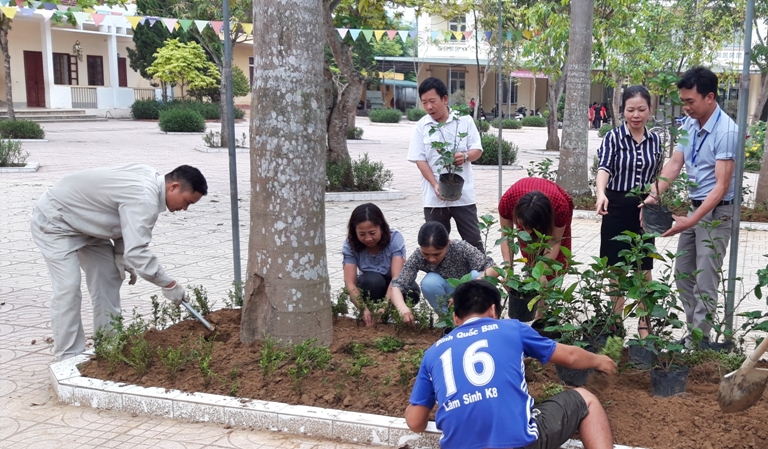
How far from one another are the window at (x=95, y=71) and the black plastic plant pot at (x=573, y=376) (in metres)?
38.3

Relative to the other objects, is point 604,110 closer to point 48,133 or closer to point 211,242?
point 48,133

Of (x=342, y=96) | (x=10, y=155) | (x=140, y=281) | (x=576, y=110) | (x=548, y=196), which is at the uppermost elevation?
(x=342, y=96)

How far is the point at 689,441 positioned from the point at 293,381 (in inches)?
75.6

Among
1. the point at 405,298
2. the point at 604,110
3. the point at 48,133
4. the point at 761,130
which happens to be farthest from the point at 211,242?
the point at 604,110

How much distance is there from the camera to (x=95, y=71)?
38562 millimetres

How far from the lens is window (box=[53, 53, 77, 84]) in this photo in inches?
1431

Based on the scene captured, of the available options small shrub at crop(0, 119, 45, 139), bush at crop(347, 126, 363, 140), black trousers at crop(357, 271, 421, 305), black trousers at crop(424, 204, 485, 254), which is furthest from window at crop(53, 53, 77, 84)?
black trousers at crop(357, 271, 421, 305)

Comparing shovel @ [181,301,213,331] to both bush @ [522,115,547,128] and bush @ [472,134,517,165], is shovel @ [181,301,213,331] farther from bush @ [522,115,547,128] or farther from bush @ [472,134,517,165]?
bush @ [522,115,547,128]

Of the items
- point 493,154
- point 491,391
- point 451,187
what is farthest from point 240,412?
point 493,154

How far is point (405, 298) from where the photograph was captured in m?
5.27

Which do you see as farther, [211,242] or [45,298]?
[211,242]

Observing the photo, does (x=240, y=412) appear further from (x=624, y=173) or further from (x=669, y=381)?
(x=624, y=173)

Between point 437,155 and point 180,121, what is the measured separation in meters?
23.7

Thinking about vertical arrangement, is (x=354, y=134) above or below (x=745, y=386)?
above
